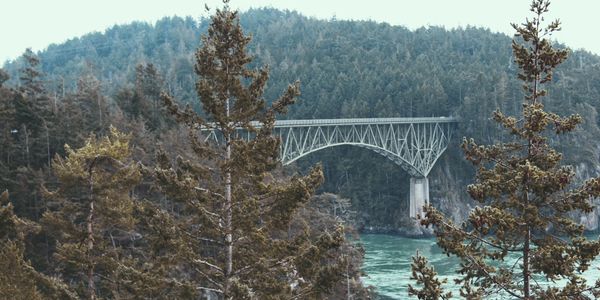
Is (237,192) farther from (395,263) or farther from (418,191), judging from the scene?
(418,191)

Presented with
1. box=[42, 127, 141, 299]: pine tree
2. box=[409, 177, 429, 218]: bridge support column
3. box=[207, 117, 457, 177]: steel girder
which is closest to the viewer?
box=[42, 127, 141, 299]: pine tree

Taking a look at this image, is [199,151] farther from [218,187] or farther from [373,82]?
[373,82]

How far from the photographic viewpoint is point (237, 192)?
10883 millimetres

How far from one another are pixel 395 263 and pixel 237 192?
42.4 meters

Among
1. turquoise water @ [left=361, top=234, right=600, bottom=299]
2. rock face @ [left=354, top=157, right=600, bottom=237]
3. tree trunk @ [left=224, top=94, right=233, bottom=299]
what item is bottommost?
turquoise water @ [left=361, top=234, right=600, bottom=299]

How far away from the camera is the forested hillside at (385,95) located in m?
53.9

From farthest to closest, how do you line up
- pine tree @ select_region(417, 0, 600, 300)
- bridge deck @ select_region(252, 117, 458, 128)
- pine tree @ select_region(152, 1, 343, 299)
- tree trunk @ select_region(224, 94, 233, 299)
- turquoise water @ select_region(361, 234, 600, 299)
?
1. bridge deck @ select_region(252, 117, 458, 128)
2. turquoise water @ select_region(361, 234, 600, 299)
3. tree trunk @ select_region(224, 94, 233, 299)
4. pine tree @ select_region(152, 1, 343, 299)
5. pine tree @ select_region(417, 0, 600, 300)

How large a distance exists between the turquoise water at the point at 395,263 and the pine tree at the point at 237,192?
21.3 metres

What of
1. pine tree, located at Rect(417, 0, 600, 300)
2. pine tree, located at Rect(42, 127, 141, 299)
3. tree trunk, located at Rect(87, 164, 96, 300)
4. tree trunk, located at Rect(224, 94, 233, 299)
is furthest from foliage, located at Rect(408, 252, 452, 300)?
tree trunk, located at Rect(87, 164, 96, 300)

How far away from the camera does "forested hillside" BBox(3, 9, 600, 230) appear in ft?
177

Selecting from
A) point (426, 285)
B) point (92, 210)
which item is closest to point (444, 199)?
point (92, 210)

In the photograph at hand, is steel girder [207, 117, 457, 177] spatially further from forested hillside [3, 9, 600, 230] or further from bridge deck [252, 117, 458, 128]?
forested hillside [3, 9, 600, 230]

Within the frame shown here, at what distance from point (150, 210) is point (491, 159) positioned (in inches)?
223

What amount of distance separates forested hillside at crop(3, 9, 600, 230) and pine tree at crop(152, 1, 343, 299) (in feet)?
73.7
